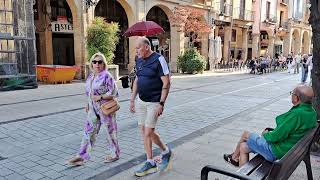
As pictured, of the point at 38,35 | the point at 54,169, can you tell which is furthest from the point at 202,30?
the point at 54,169

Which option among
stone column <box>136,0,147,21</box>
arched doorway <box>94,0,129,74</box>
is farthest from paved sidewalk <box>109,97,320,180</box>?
arched doorway <box>94,0,129,74</box>

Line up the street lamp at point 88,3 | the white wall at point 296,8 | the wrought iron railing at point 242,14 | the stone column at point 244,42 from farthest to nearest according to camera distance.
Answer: the white wall at point 296,8, the stone column at point 244,42, the wrought iron railing at point 242,14, the street lamp at point 88,3

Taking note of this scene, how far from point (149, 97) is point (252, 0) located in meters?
32.5

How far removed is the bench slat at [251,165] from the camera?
3341 millimetres

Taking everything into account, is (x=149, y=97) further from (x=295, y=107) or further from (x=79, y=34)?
(x=79, y=34)

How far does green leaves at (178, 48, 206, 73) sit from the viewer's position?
21766mm

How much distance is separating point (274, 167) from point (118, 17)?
21104 millimetres

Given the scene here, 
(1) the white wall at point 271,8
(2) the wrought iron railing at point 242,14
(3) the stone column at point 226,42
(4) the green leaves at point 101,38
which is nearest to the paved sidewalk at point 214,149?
(4) the green leaves at point 101,38

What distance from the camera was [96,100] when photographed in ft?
15.6

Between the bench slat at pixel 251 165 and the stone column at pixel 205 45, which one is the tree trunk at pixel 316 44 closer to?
the bench slat at pixel 251 165

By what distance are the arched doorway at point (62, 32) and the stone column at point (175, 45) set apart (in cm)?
665

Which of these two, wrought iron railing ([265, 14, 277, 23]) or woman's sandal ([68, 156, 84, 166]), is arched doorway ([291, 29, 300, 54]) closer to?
wrought iron railing ([265, 14, 277, 23])

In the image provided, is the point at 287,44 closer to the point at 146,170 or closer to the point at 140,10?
the point at 140,10

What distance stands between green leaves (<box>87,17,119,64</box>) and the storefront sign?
311cm
